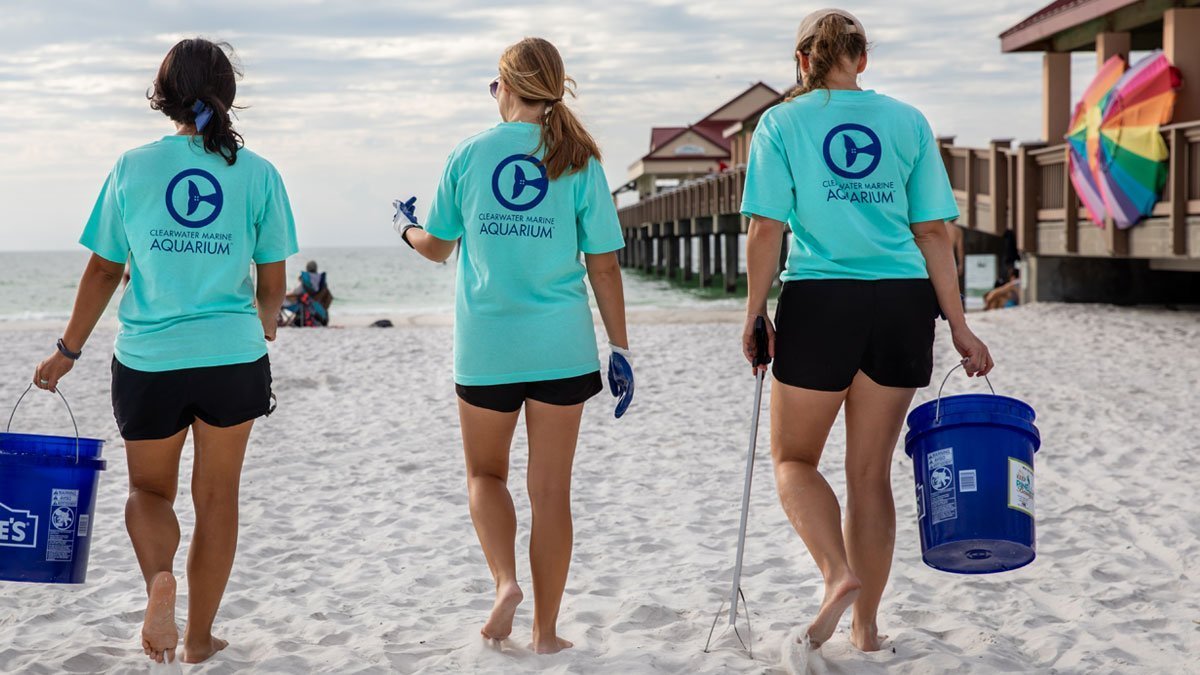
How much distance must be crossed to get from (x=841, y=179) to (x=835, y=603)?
3.40 ft

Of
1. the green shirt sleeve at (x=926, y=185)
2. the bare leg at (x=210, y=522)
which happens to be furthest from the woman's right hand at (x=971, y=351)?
the bare leg at (x=210, y=522)

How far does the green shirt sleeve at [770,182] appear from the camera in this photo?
3.02 metres

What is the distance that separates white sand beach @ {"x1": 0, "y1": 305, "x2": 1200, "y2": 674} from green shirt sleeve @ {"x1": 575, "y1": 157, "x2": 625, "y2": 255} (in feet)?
3.63

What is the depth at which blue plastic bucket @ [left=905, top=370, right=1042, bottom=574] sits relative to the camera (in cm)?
303

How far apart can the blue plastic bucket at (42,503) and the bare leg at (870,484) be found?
1.92 m

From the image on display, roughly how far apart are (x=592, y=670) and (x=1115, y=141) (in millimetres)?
11060

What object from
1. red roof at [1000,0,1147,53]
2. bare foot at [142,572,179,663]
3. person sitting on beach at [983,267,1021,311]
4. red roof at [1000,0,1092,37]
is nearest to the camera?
bare foot at [142,572,179,663]

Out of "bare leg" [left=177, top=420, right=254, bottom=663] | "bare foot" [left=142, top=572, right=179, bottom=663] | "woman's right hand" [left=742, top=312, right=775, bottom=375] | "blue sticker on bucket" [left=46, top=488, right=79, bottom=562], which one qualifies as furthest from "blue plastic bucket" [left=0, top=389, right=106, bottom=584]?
"woman's right hand" [left=742, top=312, right=775, bottom=375]

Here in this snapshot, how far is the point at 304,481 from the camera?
605cm

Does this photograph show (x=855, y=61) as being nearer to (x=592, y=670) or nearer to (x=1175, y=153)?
(x=592, y=670)

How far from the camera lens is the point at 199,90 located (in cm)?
298

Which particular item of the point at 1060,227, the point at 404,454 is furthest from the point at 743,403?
the point at 1060,227

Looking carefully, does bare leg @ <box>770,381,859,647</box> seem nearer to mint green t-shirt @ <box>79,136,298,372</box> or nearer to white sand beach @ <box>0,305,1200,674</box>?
white sand beach @ <box>0,305,1200,674</box>

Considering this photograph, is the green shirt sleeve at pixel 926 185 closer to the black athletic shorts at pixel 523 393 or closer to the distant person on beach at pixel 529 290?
the distant person on beach at pixel 529 290
